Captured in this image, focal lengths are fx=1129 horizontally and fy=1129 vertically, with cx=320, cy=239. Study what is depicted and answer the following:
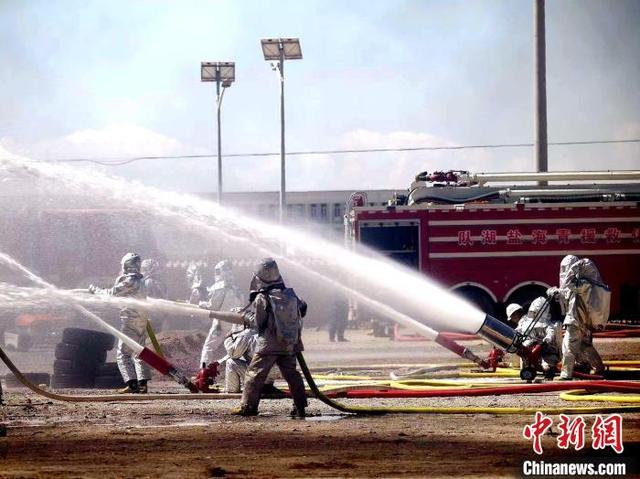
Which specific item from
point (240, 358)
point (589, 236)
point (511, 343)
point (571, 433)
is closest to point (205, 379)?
point (240, 358)

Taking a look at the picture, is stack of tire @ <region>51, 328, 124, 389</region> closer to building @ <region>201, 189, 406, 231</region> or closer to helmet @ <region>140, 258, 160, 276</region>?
helmet @ <region>140, 258, 160, 276</region>

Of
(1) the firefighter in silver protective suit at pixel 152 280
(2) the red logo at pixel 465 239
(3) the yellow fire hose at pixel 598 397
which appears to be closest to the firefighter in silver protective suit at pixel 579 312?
(3) the yellow fire hose at pixel 598 397

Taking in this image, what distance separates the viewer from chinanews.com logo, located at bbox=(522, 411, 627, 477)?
8.10 metres

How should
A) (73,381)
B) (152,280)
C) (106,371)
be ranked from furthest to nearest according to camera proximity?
(152,280)
(106,371)
(73,381)

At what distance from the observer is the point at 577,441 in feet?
30.9

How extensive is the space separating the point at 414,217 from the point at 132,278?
1058 centimetres

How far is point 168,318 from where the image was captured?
28.0m

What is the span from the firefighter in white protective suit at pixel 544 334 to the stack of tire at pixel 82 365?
19.1 feet

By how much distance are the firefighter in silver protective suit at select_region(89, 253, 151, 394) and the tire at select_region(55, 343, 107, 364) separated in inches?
64.8

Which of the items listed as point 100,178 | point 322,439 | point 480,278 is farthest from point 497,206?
point 322,439

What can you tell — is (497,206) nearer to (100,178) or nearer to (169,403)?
(100,178)

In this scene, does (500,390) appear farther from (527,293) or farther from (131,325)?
(527,293)

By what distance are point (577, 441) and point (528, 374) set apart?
4939mm

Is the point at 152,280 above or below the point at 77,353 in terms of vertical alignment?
above
